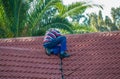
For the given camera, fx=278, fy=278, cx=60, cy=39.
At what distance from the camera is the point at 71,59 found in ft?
21.7

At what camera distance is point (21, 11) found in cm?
988

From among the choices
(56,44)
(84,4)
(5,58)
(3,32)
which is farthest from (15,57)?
(84,4)

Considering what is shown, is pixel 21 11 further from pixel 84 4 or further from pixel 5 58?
pixel 5 58

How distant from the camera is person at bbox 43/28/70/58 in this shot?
21.2 feet

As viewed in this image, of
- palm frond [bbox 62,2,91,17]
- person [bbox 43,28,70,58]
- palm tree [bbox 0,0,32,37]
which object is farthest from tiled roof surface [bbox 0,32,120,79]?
palm frond [bbox 62,2,91,17]

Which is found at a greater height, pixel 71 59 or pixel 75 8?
pixel 75 8

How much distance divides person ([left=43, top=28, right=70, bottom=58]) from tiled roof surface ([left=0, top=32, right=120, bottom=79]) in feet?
0.64

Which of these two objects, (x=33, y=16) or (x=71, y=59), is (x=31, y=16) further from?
(x=71, y=59)

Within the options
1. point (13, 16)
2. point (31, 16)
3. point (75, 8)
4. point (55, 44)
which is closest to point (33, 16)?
point (31, 16)

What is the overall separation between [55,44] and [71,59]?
1.74ft

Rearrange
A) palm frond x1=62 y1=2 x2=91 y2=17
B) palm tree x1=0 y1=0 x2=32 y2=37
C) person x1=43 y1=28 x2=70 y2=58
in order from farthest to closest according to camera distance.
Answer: palm frond x1=62 y1=2 x2=91 y2=17
palm tree x1=0 y1=0 x2=32 y2=37
person x1=43 y1=28 x2=70 y2=58

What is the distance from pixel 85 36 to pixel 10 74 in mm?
2037

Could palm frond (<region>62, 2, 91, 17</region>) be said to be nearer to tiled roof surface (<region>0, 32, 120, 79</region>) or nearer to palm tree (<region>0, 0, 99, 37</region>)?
palm tree (<region>0, 0, 99, 37</region>)

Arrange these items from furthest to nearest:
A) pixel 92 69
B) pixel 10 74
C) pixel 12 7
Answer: pixel 12 7, pixel 10 74, pixel 92 69
